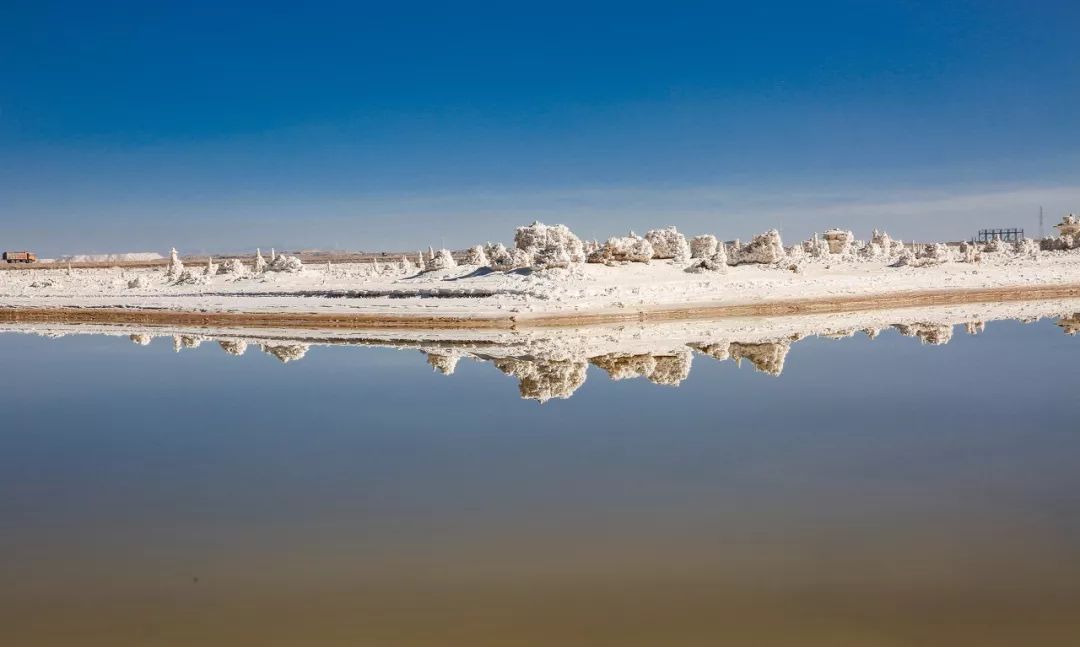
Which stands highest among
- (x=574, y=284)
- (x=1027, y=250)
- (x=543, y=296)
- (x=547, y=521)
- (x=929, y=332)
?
(x=1027, y=250)

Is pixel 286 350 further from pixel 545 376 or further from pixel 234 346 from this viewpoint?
pixel 545 376

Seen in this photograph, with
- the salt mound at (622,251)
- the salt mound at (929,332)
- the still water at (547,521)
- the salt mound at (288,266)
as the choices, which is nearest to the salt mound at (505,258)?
the salt mound at (622,251)

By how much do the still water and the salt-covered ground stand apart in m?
14.7

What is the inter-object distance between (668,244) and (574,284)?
9485 mm

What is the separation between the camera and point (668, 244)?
1465 inches

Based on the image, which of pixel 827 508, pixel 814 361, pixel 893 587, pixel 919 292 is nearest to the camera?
pixel 893 587

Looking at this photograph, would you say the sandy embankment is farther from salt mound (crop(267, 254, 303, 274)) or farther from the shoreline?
salt mound (crop(267, 254, 303, 274))

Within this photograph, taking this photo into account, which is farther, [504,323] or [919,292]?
[919,292]

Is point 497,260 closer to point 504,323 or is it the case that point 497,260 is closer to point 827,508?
point 504,323

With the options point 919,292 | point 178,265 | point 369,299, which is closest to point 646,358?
point 369,299

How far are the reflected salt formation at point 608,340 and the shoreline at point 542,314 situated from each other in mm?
998

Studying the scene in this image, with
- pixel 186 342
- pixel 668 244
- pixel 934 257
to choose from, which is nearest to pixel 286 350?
pixel 186 342

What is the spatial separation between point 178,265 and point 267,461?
43373mm

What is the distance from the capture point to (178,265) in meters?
48.0
